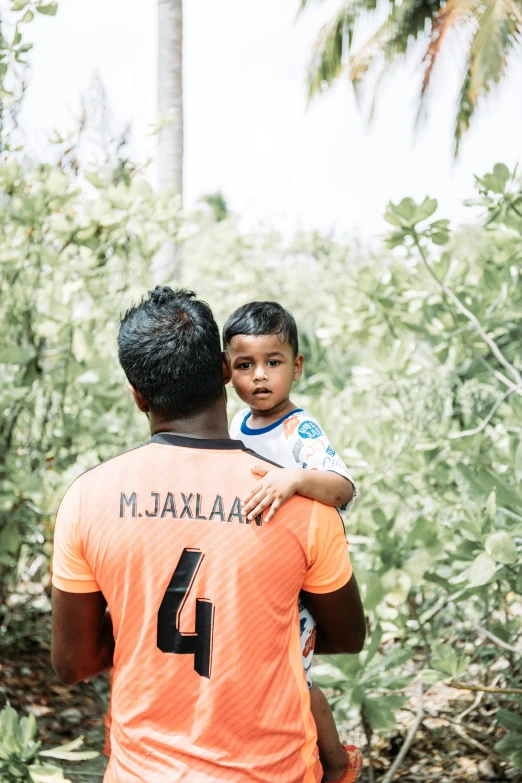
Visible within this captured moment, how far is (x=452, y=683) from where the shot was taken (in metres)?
2.58

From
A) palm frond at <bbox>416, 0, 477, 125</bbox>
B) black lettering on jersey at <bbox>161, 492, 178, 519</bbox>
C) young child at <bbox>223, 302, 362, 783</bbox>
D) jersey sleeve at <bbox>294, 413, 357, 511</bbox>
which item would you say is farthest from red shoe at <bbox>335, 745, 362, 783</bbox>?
palm frond at <bbox>416, 0, 477, 125</bbox>

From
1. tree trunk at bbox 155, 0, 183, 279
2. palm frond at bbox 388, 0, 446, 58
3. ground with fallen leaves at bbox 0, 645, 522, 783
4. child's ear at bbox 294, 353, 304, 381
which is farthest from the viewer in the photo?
palm frond at bbox 388, 0, 446, 58

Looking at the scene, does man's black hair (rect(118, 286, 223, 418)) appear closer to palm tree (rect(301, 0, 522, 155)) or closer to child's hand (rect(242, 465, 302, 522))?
child's hand (rect(242, 465, 302, 522))

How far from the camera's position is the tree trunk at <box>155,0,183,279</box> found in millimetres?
6527

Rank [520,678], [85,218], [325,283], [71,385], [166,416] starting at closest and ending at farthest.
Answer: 1. [166,416]
2. [520,678]
3. [85,218]
4. [71,385]
5. [325,283]

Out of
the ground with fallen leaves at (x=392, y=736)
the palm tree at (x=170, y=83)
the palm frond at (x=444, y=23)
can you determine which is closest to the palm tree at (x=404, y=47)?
the palm frond at (x=444, y=23)

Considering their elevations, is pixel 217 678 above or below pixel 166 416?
below

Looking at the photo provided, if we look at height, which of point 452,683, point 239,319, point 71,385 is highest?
point 239,319

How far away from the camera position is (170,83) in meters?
6.70

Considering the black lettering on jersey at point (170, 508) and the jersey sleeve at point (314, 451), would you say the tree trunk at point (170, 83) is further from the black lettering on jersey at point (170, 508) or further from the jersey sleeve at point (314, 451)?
the black lettering on jersey at point (170, 508)

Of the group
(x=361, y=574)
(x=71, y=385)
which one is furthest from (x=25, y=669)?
(x=361, y=574)

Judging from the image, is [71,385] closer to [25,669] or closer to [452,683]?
[25,669]

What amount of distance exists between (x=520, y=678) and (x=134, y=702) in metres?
2.25

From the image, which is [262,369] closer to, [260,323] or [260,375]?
[260,375]
